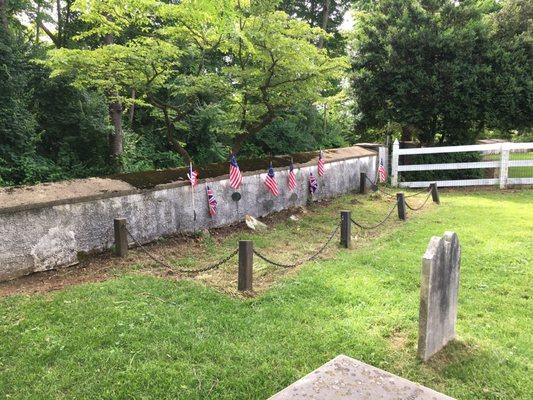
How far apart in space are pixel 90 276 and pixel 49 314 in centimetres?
134

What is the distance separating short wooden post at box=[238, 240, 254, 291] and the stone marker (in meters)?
2.26

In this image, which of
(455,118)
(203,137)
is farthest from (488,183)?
(203,137)

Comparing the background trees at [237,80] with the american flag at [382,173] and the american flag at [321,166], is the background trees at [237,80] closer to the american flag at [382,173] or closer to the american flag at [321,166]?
the american flag at [321,166]

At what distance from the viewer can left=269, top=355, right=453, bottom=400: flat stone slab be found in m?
2.46

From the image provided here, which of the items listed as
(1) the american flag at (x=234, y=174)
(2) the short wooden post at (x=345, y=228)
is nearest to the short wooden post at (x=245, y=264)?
(2) the short wooden post at (x=345, y=228)

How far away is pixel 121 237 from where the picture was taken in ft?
22.0

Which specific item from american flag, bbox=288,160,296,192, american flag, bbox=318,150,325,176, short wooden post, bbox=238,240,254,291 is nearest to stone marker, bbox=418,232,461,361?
short wooden post, bbox=238,240,254,291

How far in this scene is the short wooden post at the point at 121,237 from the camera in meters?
6.68

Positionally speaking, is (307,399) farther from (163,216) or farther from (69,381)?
(163,216)

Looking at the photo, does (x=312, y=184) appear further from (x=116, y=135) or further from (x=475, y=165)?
(x=475, y=165)

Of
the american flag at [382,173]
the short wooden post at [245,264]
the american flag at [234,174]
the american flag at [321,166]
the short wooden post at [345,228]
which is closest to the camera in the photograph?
the short wooden post at [245,264]

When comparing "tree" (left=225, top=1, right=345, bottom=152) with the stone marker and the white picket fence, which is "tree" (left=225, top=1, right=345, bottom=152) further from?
the white picket fence

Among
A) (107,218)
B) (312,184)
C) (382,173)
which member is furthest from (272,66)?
(382,173)

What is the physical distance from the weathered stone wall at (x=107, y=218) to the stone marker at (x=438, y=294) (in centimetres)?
489
